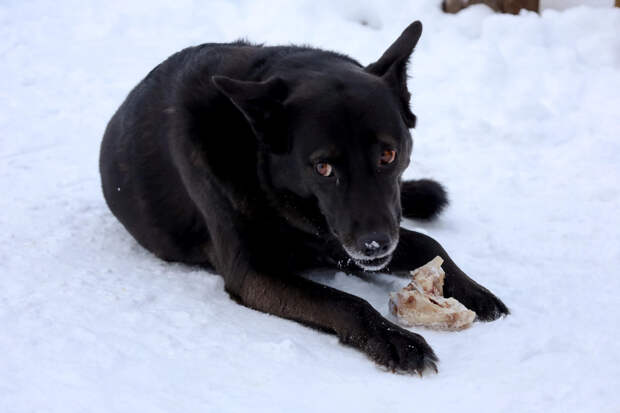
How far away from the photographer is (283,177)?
11.0 feet

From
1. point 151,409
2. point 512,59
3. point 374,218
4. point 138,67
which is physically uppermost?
point 374,218

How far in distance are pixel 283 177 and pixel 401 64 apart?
0.76 meters

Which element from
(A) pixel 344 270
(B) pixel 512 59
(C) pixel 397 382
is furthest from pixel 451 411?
(B) pixel 512 59

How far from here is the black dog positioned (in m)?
3.09

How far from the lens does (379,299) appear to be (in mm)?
3604

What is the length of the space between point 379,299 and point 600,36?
182 inches

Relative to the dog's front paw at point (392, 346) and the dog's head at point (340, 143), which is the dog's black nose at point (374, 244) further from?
the dog's front paw at point (392, 346)

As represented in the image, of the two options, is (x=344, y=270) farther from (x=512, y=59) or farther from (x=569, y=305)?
(x=512, y=59)

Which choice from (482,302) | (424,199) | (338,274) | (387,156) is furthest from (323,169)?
(424,199)

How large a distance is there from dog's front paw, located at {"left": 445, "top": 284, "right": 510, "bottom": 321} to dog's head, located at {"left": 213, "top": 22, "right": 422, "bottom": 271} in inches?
18.6

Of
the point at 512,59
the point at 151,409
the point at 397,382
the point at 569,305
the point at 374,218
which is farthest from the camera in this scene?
the point at 512,59

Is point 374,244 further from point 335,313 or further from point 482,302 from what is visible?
point 482,302

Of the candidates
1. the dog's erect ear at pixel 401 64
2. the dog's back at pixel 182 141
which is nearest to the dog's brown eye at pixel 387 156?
the dog's erect ear at pixel 401 64

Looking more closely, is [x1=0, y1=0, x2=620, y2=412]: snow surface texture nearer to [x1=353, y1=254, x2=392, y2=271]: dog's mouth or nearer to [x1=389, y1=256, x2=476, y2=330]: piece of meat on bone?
[x1=389, y1=256, x2=476, y2=330]: piece of meat on bone
